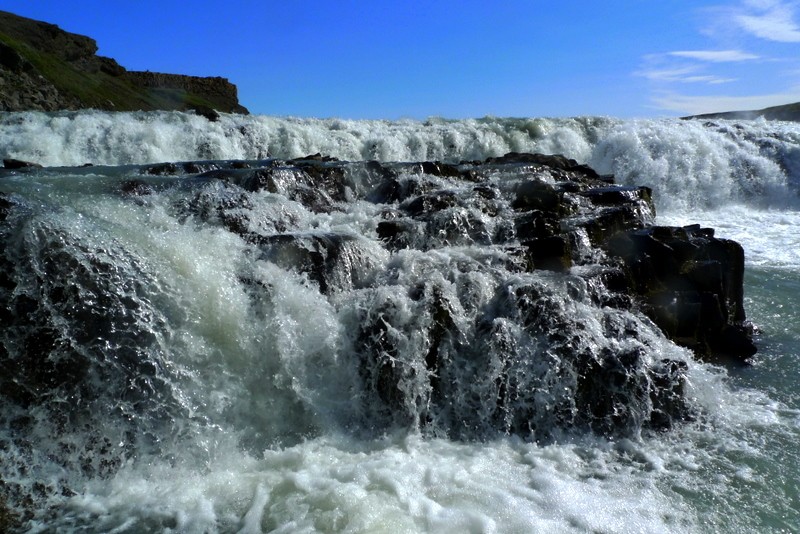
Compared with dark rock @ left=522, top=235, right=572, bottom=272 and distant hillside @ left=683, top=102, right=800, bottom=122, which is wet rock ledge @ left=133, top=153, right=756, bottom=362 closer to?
dark rock @ left=522, top=235, right=572, bottom=272

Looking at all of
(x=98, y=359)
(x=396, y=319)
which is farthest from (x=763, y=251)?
(x=98, y=359)

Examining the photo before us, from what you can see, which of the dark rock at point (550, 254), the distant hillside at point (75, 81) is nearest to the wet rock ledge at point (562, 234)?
the dark rock at point (550, 254)

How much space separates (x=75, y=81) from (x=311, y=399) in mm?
45847

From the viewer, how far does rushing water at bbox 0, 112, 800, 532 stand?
512cm

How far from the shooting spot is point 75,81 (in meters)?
44.6

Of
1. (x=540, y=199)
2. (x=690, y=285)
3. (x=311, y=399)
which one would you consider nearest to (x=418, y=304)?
(x=311, y=399)

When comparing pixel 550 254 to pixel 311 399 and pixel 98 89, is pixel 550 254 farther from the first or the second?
pixel 98 89

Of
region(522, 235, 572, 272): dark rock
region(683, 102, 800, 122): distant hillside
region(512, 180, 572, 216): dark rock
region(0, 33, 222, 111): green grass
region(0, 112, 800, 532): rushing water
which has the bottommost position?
region(0, 112, 800, 532): rushing water

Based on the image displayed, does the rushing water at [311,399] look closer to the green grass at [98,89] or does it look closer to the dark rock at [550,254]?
the dark rock at [550,254]

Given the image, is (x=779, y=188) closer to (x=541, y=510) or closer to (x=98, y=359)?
(x=541, y=510)

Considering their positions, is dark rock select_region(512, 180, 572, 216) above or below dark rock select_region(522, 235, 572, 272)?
above

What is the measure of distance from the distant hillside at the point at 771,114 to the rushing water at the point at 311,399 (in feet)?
111

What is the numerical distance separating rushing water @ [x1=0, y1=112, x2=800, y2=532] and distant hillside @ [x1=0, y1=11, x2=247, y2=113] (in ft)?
97.1

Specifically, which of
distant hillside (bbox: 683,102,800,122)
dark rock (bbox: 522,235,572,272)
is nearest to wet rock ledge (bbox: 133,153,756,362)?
dark rock (bbox: 522,235,572,272)
